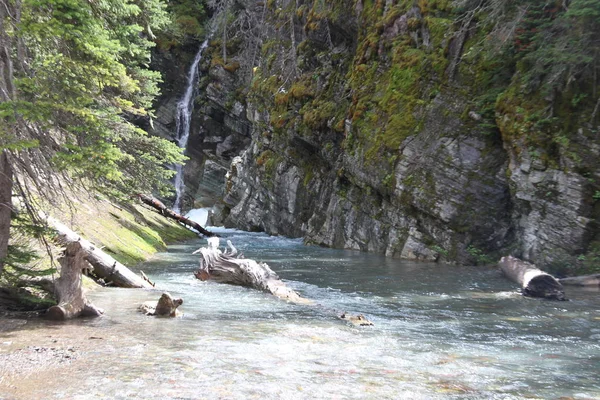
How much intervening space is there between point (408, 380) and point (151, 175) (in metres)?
11.7

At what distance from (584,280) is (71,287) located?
11.3 metres

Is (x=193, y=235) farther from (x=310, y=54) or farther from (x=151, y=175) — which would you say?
(x=151, y=175)

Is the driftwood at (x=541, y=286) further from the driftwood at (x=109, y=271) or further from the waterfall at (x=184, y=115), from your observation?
the waterfall at (x=184, y=115)

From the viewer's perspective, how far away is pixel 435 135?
18.8m

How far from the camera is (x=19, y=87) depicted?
263 inches

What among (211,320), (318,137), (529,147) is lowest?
(211,320)

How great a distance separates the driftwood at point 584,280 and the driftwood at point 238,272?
6.90m

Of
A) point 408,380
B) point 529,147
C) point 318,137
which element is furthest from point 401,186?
point 408,380

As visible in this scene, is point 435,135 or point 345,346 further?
point 435,135

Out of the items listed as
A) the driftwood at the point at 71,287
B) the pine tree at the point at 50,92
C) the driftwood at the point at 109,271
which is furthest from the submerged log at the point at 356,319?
the driftwood at the point at 109,271

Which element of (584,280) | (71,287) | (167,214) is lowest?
(71,287)

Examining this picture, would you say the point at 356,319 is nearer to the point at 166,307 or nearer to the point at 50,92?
the point at 166,307

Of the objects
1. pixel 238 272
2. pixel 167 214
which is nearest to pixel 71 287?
pixel 238 272

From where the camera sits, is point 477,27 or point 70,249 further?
point 477,27
